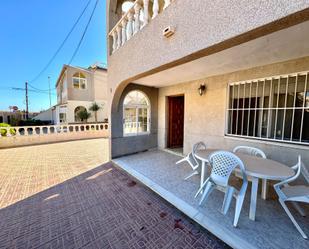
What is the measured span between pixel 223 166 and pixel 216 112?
8.54 ft

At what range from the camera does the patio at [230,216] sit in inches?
75.3

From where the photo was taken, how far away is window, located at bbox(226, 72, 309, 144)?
10.3 ft

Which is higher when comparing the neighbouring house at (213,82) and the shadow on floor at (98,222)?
the neighbouring house at (213,82)

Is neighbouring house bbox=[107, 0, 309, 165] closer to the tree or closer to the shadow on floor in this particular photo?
the shadow on floor

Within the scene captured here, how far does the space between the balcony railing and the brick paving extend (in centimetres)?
404

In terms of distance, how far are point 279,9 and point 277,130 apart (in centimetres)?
323

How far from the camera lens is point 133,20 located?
3951 mm

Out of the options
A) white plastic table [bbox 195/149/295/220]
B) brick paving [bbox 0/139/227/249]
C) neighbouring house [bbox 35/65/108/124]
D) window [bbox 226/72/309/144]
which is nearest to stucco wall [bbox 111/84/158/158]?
brick paving [bbox 0/139/227/249]

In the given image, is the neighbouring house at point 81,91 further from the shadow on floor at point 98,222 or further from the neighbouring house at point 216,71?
the shadow on floor at point 98,222

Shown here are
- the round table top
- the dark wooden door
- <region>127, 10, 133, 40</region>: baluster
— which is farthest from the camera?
the dark wooden door

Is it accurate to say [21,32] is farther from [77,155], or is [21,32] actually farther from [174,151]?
[174,151]

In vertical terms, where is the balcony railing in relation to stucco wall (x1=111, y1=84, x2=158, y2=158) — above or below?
above

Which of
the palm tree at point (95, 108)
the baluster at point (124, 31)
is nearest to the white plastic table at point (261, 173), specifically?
the baluster at point (124, 31)

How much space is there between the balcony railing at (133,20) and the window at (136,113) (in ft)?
6.58
